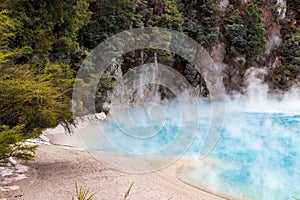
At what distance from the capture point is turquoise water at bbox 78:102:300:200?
757 cm

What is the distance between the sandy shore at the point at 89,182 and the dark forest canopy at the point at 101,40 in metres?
0.94

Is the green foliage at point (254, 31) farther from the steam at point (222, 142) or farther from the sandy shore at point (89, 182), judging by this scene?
the sandy shore at point (89, 182)

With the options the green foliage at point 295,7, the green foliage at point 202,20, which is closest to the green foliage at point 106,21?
the green foliage at point 202,20

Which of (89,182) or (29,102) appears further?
(89,182)

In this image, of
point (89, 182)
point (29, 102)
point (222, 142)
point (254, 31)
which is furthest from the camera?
point (254, 31)

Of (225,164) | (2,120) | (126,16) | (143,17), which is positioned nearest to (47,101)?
(2,120)

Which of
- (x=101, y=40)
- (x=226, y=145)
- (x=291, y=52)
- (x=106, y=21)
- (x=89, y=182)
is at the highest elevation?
(x=291, y=52)

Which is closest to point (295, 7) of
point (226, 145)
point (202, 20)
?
point (202, 20)

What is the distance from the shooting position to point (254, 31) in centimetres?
2017

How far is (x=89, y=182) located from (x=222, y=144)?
5.74m

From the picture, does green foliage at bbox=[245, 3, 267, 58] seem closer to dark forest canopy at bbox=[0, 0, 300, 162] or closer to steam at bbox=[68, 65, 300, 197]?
dark forest canopy at bbox=[0, 0, 300, 162]

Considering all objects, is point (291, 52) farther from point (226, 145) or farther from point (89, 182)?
point (89, 182)

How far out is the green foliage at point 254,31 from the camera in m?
20.2

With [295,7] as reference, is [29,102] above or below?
below
